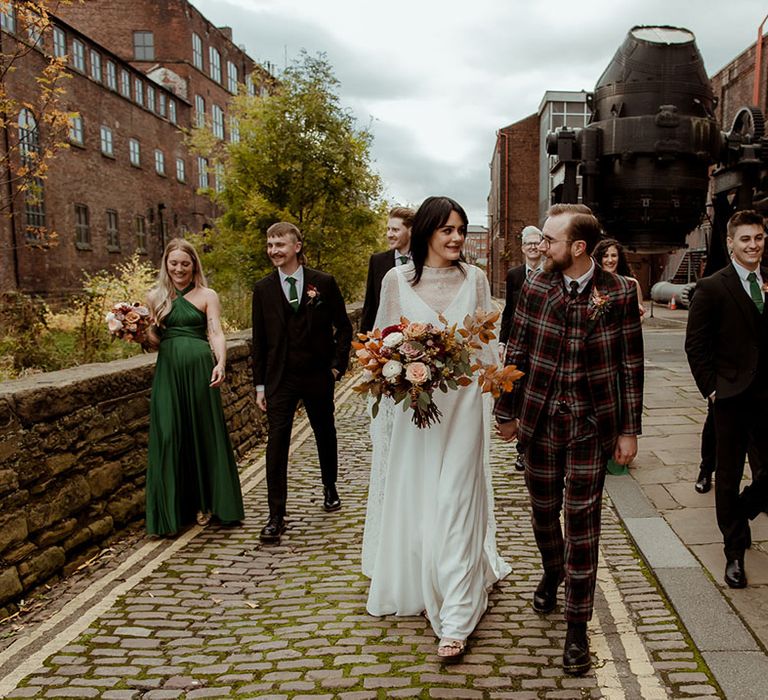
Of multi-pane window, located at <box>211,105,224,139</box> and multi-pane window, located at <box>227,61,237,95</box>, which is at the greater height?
multi-pane window, located at <box>227,61,237,95</box>

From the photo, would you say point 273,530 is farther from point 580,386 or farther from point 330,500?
point 580,386

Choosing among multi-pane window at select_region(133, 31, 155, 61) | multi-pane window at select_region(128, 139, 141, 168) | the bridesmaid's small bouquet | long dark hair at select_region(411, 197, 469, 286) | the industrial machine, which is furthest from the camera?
multi-pane window at select_region(133, 31, 155, 61)

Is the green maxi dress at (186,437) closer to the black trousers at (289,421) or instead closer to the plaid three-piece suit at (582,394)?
the black trousers at (289,421)

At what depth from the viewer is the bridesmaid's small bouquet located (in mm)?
5030

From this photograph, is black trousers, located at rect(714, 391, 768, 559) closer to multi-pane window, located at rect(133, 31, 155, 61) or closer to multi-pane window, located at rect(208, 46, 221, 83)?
multi-pane window, located at rect(133, 31, 155, 61)

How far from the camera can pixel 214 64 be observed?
4528cm

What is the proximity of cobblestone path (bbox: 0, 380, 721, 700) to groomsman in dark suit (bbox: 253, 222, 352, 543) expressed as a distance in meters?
0.75

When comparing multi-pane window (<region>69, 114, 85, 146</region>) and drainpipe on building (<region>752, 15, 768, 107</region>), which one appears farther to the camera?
multi-pane window (<region>69, 114, 85, 146</region>)

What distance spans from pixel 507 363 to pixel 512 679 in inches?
56.9

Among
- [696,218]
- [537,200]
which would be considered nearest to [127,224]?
[537,200]

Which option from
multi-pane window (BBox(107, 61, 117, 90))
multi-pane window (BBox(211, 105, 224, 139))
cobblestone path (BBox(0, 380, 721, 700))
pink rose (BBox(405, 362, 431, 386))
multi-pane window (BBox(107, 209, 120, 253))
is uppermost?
multi-pane window (BBox(211, 105, 224, 139))

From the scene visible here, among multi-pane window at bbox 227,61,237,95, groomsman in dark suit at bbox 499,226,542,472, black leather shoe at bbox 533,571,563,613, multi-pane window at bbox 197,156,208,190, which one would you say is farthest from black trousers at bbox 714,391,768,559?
multi-pane window at bbox 227,61,237,95

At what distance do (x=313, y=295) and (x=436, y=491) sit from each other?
7.66 ft

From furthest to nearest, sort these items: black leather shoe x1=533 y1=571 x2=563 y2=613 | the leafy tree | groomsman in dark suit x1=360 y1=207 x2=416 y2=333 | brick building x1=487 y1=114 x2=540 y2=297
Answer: brick building x1=487 y1=114 x2=540 y2=297
the leafy tree
groomsman in dark suit x1=360 y1=207 x2=416 y2=333
black leather shoe x1=533 y1=571 x2=563 y2=613
